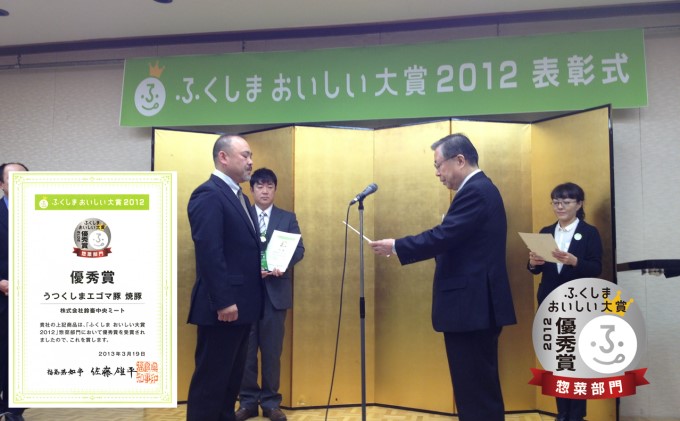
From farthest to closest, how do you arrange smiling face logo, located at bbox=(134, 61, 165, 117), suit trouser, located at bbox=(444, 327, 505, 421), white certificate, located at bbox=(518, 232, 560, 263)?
smiling face logo, located at bbox=(134, 61, 165, 117), white certificate, located at bbox=(518, 232, 560, 263), suit trouser, located at bbox=(444, 327, 505, 421)

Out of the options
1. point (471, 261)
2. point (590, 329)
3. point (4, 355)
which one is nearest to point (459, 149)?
point (471, 261)

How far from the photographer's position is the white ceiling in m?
4.56

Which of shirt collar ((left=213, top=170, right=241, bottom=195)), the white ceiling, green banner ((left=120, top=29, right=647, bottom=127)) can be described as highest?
the white ceiling

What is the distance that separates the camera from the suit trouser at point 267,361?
4332mm

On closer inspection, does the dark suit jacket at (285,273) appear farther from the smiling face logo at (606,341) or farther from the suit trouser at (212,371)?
the smiling face logo at (606,341)

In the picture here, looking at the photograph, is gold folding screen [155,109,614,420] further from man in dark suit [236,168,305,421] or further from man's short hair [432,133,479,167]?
man's short hair [432,133,479,167]

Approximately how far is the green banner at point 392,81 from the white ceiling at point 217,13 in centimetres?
21

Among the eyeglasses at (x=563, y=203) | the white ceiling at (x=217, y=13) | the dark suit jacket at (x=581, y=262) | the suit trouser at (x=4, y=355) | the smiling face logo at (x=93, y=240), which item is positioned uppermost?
the white ceiling at (x=217, y=13)

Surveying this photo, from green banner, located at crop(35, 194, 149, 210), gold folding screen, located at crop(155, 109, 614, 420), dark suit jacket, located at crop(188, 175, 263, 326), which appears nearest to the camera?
green banner, located at crop(35, 194, 149, 210)

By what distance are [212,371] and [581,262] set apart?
2.19m

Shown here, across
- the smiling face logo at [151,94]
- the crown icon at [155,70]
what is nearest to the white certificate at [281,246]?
the smiling face logo at [151,94]
